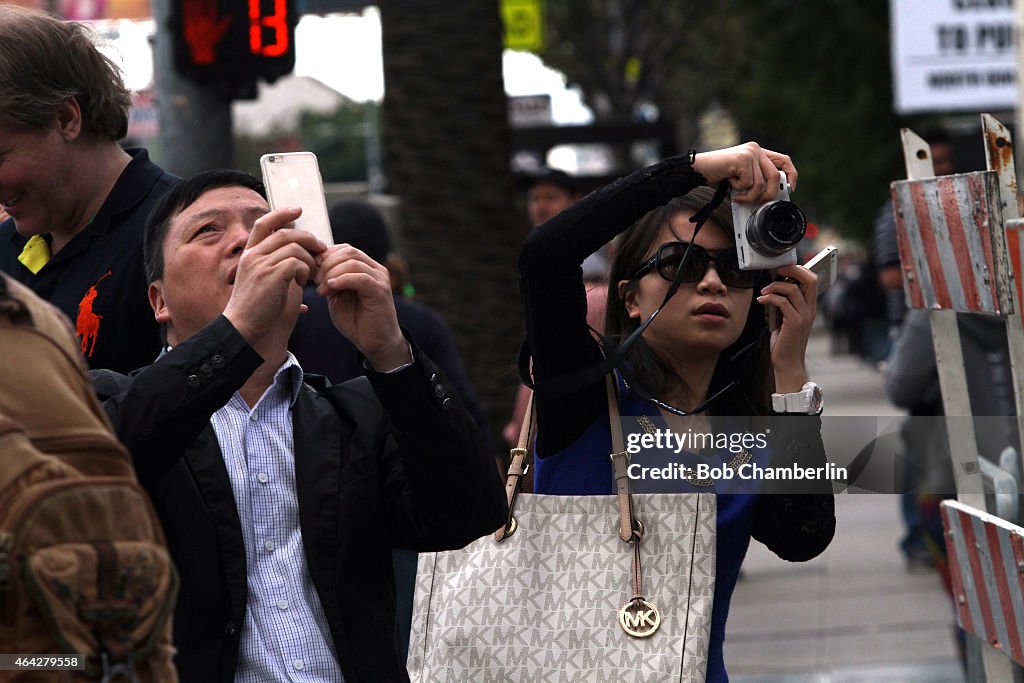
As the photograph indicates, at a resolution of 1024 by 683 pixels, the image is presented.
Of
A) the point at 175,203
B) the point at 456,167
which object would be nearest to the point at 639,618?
the point at 175,203

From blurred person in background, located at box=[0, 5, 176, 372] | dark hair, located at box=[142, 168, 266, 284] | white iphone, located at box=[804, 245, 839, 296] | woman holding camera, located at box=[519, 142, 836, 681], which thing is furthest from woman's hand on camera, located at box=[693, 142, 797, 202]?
blurred person in background, located at box=[0, 5, 176, 372]

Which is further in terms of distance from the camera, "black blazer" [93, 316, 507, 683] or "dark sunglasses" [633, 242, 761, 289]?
"dark sunglasses" [633, 242, 761, 289]

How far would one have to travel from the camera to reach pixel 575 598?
292 centimetres

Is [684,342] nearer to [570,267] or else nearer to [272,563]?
[570,267]

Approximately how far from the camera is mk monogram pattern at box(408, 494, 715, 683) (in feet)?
9.40

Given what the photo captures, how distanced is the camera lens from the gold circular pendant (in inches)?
27.8

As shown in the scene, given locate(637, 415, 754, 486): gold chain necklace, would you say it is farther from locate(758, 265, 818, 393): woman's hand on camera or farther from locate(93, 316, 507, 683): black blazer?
locate(93, 316, 507, 683): black blazer

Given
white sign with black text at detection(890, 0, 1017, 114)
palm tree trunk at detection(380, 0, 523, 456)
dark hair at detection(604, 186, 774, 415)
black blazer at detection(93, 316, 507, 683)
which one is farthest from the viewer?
white sign with black text at detection(890, 0, 1017, 114)

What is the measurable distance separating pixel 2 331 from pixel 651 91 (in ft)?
92.1

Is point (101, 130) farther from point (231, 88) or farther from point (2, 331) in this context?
point (231, 88)

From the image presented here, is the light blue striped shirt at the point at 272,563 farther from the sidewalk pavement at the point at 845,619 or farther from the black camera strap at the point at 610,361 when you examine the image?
the sidewalk pavement at the point at 845,619

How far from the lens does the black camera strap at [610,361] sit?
300 centimetres

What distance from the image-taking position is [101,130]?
3293 mm

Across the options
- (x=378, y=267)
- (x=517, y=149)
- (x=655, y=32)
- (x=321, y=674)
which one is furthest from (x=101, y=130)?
(x=655, y=32)
